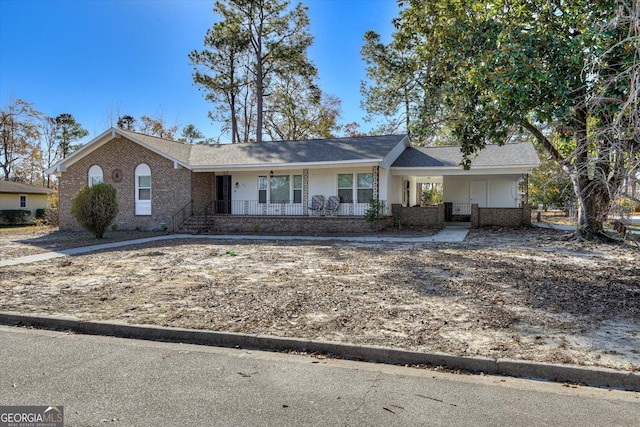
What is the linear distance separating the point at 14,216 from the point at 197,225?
68.3 feet

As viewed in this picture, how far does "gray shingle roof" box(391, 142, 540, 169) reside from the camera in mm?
18266

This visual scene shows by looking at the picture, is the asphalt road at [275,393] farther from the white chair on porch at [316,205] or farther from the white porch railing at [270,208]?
the white chair on porch at [316,205]

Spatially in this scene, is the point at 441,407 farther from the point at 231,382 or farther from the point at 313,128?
the point at 313,128

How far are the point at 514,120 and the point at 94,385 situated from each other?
29.8 feet

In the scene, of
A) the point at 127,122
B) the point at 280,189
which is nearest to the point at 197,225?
the point at 280,189

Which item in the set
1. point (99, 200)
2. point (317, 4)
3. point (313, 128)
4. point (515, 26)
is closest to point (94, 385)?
point (515, 26)

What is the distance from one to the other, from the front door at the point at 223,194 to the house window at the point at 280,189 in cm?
258

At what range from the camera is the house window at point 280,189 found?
2047 centimetres

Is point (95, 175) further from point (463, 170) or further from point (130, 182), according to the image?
point (463, 170)

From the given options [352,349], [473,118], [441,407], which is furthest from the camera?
[473,118]

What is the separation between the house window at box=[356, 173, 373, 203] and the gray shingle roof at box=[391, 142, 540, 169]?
5.77 ft

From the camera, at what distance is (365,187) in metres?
19.1

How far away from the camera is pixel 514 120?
891 centimetres

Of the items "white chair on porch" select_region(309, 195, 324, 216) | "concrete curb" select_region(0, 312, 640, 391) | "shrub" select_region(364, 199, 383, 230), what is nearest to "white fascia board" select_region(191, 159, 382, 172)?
"white chair on porch" select_region(309, 195, 324, 216)
